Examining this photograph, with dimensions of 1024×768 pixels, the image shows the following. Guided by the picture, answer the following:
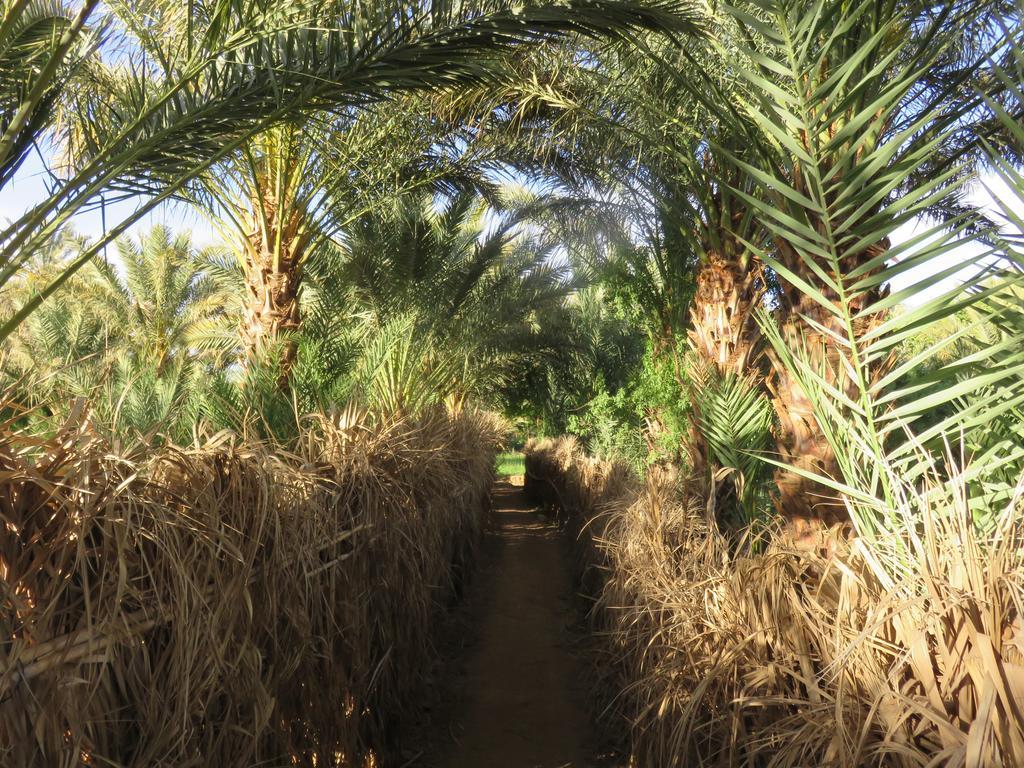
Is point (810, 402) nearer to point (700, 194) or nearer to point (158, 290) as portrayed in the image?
point (700, 194)

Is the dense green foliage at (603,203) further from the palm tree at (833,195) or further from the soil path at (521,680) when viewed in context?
the soil path at (521,680)

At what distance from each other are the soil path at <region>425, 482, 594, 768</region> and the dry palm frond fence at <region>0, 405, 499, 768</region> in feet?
3.72

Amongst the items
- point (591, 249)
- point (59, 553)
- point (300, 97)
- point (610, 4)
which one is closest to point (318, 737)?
point (59, 553)

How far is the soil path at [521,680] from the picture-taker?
5070 millimetres

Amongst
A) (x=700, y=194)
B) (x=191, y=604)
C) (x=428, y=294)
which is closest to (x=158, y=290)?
(x=428, y=294)

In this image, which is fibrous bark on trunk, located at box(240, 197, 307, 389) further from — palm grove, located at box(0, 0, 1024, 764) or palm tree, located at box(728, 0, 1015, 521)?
palm tree, located at box(728, 0, 1015, 521)

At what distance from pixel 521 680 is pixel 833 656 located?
4.59 m

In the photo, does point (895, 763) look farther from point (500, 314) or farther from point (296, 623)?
point (500, 314)

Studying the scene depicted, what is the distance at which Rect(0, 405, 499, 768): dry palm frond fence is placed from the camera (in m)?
1.98

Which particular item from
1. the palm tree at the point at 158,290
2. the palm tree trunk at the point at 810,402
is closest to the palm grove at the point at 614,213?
the palm tree trunk at the point at 810,402

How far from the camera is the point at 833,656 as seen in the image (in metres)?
2.19

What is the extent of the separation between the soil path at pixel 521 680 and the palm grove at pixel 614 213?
1702 millimetres

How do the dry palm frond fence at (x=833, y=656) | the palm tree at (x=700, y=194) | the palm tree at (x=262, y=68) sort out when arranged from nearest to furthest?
the dry palm frond fence at (x=833, y=656) < the palm tree at (x=262, y=68) < the palm tree at (x=700, y=194)

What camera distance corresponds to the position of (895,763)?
1839 mm
